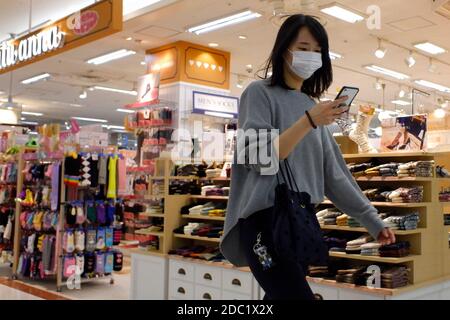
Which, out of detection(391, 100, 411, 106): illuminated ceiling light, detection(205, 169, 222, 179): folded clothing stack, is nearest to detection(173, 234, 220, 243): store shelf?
detection(205, 169, 222, 179): folded clothing stack

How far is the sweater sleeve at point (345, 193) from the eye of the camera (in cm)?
151

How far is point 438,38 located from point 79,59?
21.3 ft

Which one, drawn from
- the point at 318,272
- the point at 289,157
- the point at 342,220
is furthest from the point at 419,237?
the point at 289,157

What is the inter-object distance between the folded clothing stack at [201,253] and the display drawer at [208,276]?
97mm

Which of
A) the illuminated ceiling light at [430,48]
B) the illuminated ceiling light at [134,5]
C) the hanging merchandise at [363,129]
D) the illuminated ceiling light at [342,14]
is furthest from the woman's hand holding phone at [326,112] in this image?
the illuminated ceiling light at [430,48]

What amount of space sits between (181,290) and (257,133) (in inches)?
142

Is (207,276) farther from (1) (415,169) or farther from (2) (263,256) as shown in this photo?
(2) (263,256)

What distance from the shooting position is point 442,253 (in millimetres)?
3967

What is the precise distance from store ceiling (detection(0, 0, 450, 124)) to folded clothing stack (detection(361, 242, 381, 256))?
12.4 feet

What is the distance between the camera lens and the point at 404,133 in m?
3.93
